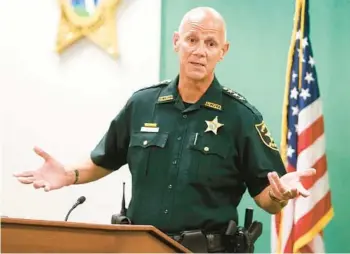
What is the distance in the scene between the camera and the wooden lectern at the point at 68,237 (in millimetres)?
1409

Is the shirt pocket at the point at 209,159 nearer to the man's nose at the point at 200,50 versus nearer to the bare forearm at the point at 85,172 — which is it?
the man's nose at the point at 200,50

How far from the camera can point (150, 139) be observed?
228cm

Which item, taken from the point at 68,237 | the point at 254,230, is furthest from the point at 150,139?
the point at 68,237

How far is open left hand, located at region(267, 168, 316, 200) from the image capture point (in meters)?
1.96

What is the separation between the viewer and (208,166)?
2.22 meters

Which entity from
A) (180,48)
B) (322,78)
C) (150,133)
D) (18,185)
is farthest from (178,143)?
(18,185)

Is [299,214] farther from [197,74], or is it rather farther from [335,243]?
[197,74]

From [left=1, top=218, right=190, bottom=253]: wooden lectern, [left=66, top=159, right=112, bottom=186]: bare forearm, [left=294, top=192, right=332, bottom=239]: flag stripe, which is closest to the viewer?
[left=1, top=218, right=190, bottom=253]: wooden lectern

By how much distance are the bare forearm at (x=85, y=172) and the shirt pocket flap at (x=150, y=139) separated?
23 centimetres

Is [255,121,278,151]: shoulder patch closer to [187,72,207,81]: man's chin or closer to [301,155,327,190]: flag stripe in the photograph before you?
[187,72,207,81]: man's chin

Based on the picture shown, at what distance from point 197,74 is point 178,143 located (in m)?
0.25

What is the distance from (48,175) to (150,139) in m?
0.37

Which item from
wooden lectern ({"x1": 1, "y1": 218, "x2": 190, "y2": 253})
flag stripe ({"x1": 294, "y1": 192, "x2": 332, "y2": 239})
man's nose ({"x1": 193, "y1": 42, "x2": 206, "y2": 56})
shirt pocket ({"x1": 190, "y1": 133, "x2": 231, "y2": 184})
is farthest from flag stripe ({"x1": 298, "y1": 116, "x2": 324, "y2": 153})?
wooden lectern ({"x1": 1, "y1": 218, "x2": 190, "y2": 253})

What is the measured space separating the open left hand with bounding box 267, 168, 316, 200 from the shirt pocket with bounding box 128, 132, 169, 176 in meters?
0.45
